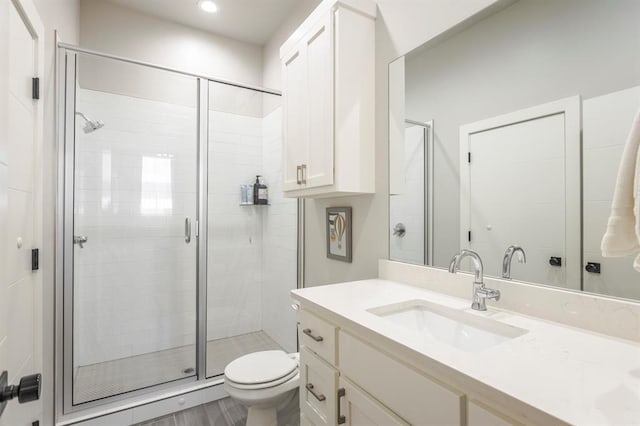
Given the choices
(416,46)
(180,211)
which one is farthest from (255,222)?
(416,46)

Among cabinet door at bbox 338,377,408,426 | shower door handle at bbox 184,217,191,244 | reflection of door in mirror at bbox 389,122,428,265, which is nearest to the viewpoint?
cabinet door at bbox 338,377,408,426

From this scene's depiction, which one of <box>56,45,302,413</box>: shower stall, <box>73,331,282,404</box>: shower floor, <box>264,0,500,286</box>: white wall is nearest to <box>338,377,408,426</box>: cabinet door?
<box>264,0,500,286</box>: white wall

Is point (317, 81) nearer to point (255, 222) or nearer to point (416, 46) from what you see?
point (416, 46)

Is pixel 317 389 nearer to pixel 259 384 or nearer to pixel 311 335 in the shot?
pixel 311 335

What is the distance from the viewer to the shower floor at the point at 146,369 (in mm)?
1994

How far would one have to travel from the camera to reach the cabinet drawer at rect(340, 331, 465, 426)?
688 millimetres

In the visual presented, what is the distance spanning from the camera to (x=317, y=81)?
1643 millimetres

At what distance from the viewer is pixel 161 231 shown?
2480 mm

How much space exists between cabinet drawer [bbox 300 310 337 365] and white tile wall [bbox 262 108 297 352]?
1.28m

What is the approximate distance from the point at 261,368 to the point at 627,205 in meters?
1.68

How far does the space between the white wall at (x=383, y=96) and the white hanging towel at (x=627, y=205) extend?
2.57 feet

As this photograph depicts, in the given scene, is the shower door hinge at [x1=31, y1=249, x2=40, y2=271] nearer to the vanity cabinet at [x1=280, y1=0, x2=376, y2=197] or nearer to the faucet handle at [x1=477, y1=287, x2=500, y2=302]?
the vanity cabinet at [x1=280, y1=0, x2=376, y2=197]

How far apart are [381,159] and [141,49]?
2335 mm

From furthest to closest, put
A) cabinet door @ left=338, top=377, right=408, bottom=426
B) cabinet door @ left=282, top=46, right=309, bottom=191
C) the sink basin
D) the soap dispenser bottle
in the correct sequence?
the soap dispenser bottle, cabinet door @ left=282, top=46, right=309, bottom=191, the sink basin, cabinet door @ left=338, top=377, right=408, bottom=426
